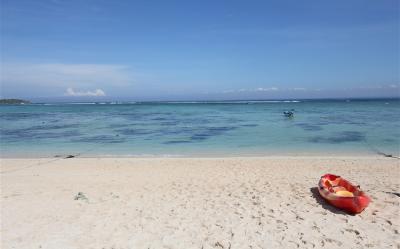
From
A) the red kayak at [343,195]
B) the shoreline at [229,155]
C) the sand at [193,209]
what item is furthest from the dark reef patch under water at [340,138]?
the red kayak at [343,195]

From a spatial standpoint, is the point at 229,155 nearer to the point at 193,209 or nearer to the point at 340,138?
the point at 193,209

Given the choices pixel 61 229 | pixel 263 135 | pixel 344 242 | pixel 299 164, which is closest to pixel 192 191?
pixel 61 229

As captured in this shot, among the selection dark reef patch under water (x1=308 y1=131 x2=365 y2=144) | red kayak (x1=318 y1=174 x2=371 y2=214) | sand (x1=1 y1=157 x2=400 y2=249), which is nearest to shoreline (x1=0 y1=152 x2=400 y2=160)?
sand (x1=1 y1=157 x2=400 y2=249)

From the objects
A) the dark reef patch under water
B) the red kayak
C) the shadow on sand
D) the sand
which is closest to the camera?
the sand

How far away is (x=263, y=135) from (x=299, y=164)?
9.74 m

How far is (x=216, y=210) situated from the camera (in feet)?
23.7

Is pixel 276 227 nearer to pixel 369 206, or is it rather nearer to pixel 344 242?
pixel 344 242

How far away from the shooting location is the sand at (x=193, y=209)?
5.87m

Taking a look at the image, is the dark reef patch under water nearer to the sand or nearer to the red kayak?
the sand

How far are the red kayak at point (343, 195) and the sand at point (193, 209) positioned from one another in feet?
0.60

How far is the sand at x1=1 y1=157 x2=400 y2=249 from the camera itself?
5.87 m

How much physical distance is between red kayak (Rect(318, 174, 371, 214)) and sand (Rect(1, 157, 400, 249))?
18cm

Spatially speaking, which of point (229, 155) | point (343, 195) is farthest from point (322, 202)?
point (229, 155)

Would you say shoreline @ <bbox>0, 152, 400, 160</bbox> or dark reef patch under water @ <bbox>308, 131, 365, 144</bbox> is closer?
shoreline @ <bbox>0, 152, 400, 160</bbox>
